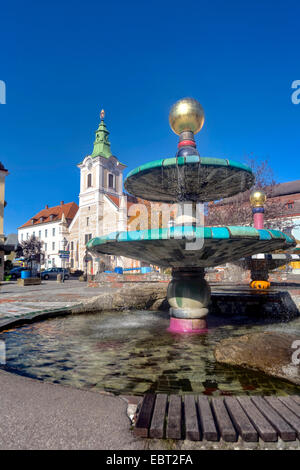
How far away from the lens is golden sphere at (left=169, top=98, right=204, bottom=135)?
6.50 meters

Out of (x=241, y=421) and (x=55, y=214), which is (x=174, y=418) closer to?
(x=241, y=421)

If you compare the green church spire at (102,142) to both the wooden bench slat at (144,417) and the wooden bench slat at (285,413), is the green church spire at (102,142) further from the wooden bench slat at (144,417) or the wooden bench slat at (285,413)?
the wooden bench slat at (285,413)

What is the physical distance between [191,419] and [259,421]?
404 millimetres

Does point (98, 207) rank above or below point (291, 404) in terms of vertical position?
above

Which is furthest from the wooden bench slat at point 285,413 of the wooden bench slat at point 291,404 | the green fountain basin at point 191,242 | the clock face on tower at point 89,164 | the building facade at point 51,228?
the building facade at point 51,228

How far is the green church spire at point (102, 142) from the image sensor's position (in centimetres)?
4579

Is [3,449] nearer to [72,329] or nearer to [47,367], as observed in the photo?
[47,367]

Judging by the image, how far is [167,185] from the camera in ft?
21.1

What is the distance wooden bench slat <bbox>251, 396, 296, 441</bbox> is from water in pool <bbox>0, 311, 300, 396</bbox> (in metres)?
0.82

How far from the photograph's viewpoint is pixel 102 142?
4725cm

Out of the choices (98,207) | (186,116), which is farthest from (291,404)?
(98,207)

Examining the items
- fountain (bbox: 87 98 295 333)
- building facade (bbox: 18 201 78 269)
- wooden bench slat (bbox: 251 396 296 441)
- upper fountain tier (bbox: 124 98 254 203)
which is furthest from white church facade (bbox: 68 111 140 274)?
wooden bench slat (bbox: 251 396 296 441)

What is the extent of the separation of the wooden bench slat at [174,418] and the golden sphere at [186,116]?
19.6ft
